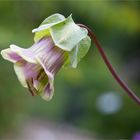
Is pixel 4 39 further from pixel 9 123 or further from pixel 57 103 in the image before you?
pixel 57 103

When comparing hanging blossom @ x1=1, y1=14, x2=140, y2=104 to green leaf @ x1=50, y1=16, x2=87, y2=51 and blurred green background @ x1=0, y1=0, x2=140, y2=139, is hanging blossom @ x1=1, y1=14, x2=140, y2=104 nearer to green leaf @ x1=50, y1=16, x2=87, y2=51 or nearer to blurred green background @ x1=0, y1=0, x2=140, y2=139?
green leaf @ x1=50, y1=16, x2=87, y2=51

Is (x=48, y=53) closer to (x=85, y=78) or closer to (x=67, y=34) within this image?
(x=67, y=34)

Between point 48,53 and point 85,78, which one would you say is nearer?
point 48,53

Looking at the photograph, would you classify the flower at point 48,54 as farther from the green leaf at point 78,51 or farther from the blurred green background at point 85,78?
the blurred green background at point 85,78

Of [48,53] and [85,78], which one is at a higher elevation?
[48,53]

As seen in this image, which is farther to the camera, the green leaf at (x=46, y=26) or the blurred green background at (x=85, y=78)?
the blurred green background at (x=85, y=78)

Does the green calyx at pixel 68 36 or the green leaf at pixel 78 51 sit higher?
the green calyx at pixel 68 36

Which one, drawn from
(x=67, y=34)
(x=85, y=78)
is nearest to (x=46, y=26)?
(x=67, y=34)

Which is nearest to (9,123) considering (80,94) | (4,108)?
(4,108)

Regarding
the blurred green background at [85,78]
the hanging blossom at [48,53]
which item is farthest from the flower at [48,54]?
the blurred green background at [85,78]
